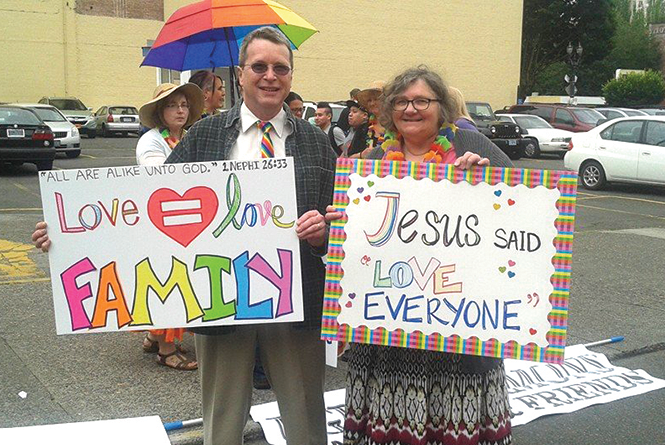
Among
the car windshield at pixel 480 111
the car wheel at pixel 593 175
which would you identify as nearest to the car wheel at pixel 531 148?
the car windshield at pixel 480 111

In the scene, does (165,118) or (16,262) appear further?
(16,262)

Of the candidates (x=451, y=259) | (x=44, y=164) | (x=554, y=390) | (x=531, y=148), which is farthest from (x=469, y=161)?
(x=531, y=148)

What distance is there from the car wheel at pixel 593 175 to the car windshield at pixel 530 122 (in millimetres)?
8544

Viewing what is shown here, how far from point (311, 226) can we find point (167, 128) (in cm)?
234

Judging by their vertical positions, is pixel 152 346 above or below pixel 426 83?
below

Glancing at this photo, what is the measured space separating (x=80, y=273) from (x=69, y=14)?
31343 mm

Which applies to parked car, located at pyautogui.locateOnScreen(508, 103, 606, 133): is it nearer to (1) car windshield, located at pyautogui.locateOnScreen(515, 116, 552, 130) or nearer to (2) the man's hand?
(1) car windshield, located at pyautogui.locateOnScreen(515, 116, 552, 130)

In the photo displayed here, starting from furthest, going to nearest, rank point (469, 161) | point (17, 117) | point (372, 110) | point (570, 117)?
point (570, 117), point (17, 117), point (372, 110), point (469, 161)

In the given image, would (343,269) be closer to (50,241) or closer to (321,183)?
(321,183)

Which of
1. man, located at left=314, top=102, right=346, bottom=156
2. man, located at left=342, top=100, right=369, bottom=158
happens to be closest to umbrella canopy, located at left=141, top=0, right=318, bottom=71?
man, located at left=342, top=100, right=369, bottom=158

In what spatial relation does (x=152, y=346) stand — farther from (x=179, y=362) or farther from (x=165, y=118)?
(x=165, y=118)

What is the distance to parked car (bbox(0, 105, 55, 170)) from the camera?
1533 centimetres

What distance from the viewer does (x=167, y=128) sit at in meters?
4.71

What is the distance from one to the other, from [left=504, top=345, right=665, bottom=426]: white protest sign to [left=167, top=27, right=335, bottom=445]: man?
5.75ft
